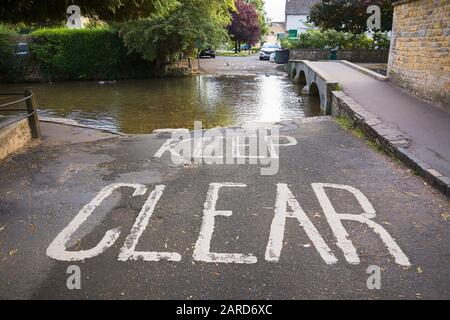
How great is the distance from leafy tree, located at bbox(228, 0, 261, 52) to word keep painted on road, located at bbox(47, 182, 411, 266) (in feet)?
165

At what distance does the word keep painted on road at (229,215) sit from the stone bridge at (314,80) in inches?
288

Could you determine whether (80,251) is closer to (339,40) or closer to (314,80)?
(314,80)

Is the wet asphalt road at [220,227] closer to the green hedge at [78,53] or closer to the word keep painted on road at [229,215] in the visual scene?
the word keep painted on road at [229,215]

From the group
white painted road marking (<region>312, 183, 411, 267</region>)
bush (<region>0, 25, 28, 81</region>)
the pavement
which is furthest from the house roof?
white painted road marking (<region>312, 183, 411, 267</region>)

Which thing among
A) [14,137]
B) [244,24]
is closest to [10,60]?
[14,137]

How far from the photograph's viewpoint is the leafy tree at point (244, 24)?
174 ft

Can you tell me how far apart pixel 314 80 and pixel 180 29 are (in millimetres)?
9315

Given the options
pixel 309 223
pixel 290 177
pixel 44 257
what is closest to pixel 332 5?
pixel 290 177

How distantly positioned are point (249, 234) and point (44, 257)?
2236mm

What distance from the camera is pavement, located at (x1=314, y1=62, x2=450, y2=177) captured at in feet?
21.1

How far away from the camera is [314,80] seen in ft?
54.7

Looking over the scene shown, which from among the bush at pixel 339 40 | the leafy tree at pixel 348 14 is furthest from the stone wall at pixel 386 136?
the bush at pixel 339 40

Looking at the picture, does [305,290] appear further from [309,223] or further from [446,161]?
[446,161]

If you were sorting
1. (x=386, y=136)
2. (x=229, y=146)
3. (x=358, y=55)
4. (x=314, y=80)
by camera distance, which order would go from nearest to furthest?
(x=386, y=136), (x=229, y=146), (x=314, y=80), (x=358, y=55)
